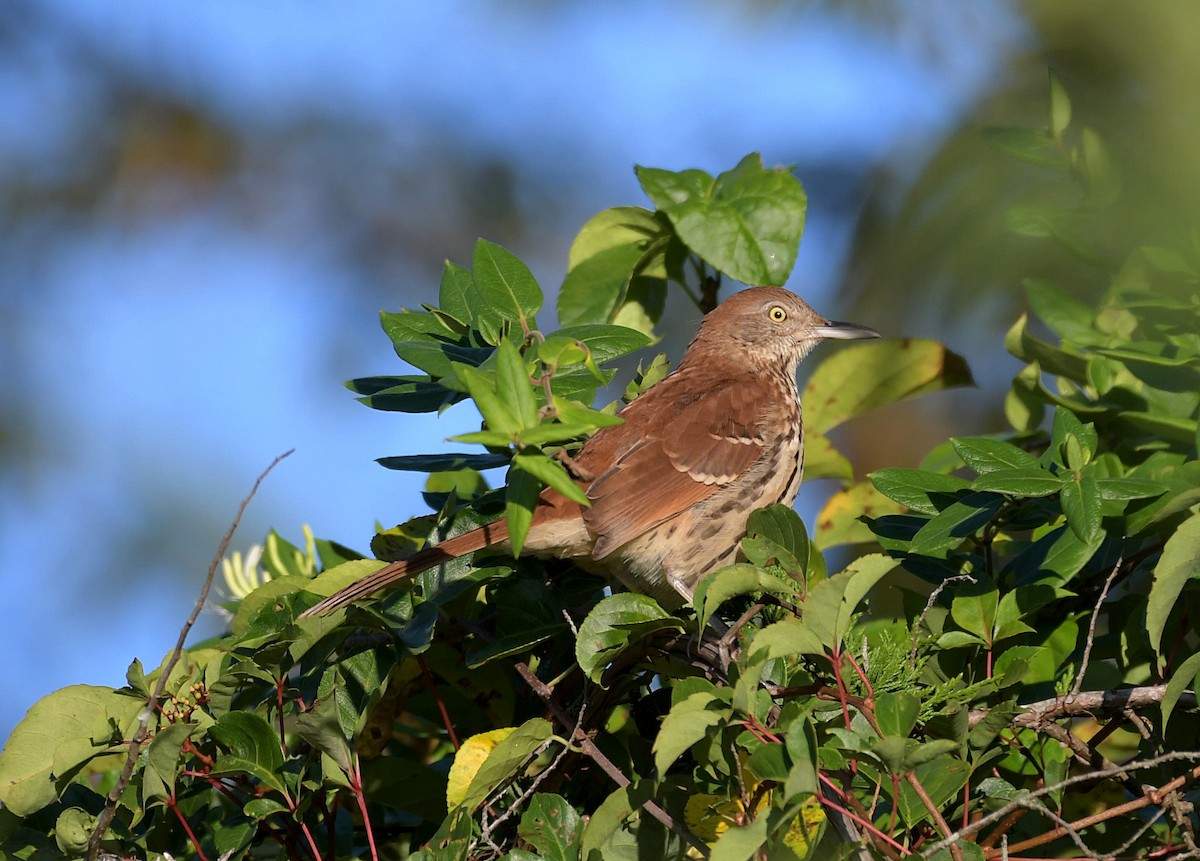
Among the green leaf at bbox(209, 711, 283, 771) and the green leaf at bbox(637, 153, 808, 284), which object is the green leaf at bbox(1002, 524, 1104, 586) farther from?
the green leaf at bbox(209, 711, 283, 771)

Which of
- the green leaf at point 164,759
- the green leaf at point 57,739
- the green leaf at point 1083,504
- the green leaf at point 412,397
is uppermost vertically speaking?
the green leaf at point 412,397

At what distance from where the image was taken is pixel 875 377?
9.47 feet

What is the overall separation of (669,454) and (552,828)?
152 cm

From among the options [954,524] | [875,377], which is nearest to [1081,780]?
[954,524]

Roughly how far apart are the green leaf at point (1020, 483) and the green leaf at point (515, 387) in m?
0.74

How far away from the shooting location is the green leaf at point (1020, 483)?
1.88 m

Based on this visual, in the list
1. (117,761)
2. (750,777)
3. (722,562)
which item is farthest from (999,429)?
(117,761)

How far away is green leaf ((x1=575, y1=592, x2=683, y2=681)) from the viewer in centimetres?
192

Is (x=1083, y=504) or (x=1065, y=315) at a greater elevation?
(x=1065, y=315)

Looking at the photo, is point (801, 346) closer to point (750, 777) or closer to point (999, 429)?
point (999, 429)

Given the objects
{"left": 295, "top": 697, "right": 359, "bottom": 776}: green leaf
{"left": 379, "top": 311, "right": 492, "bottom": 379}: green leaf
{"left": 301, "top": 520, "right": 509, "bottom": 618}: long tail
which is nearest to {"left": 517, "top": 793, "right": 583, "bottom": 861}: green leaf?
{"left": 295, "top": 697, "right": 359, "bottom": 776}: green leaf

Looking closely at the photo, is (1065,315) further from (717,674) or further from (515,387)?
(515,387)

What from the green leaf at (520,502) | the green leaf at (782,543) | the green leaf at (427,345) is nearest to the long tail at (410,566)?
the green leaf at (427,345)

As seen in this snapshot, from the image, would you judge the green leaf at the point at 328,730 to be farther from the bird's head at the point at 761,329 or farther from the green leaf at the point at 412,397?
the bird's head at the point at 761,329
